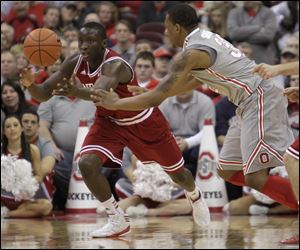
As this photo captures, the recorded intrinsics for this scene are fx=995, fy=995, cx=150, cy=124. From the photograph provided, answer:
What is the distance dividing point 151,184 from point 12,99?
2.37m

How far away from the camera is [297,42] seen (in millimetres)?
14805

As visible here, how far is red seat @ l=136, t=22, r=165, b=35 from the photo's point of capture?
16.6 meters

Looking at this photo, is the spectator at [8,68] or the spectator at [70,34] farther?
the spectator at [70,34]

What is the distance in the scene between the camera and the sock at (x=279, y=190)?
31.0 feet

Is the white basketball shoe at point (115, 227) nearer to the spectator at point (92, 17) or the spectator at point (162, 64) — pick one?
the spectator at point (162, 64)

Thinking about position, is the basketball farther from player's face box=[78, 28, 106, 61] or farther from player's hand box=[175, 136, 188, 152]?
player's hand box=[175, 136, 188, 152]

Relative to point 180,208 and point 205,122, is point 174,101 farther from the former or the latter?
point 180,208

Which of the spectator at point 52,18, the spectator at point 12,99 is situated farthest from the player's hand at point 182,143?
the spectator at point 52,18

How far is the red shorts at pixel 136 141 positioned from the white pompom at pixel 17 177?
3.09 metres

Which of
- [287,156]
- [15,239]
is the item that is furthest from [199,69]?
[15,239]

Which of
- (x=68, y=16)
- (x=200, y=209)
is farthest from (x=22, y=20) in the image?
(x=200, y=209)

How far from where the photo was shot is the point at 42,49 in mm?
9359

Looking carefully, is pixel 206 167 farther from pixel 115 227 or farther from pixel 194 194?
pixel 115 227

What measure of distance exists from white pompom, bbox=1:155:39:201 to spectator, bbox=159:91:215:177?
2.02 meters
